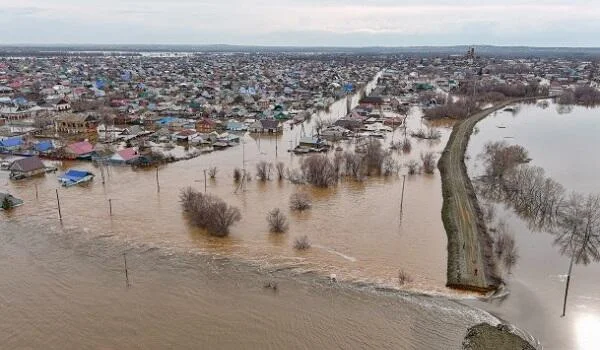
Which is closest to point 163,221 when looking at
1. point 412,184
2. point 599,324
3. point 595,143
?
point 412,184

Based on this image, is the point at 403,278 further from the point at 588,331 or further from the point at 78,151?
the point at 78,151

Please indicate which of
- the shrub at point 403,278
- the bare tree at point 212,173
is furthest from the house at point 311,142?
the shrub at point 403,278

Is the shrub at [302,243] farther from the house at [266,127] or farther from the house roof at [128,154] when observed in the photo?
the house at [266,127]

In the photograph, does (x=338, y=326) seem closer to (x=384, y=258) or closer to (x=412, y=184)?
(x=384, y=258)

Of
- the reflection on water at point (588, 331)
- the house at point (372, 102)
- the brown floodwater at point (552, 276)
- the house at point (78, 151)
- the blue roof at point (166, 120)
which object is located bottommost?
the reflection on water at point (588, 331)

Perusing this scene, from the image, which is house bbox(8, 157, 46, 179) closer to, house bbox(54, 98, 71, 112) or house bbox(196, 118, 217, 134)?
house bbox(196, 118, 217, 134)

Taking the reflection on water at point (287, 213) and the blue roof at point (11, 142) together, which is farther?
the blue roof at point (11, 142)

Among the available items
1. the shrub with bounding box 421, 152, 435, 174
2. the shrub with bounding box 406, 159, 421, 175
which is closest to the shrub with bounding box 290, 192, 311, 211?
the shrub with bounding box 406, 159, 421, 175
